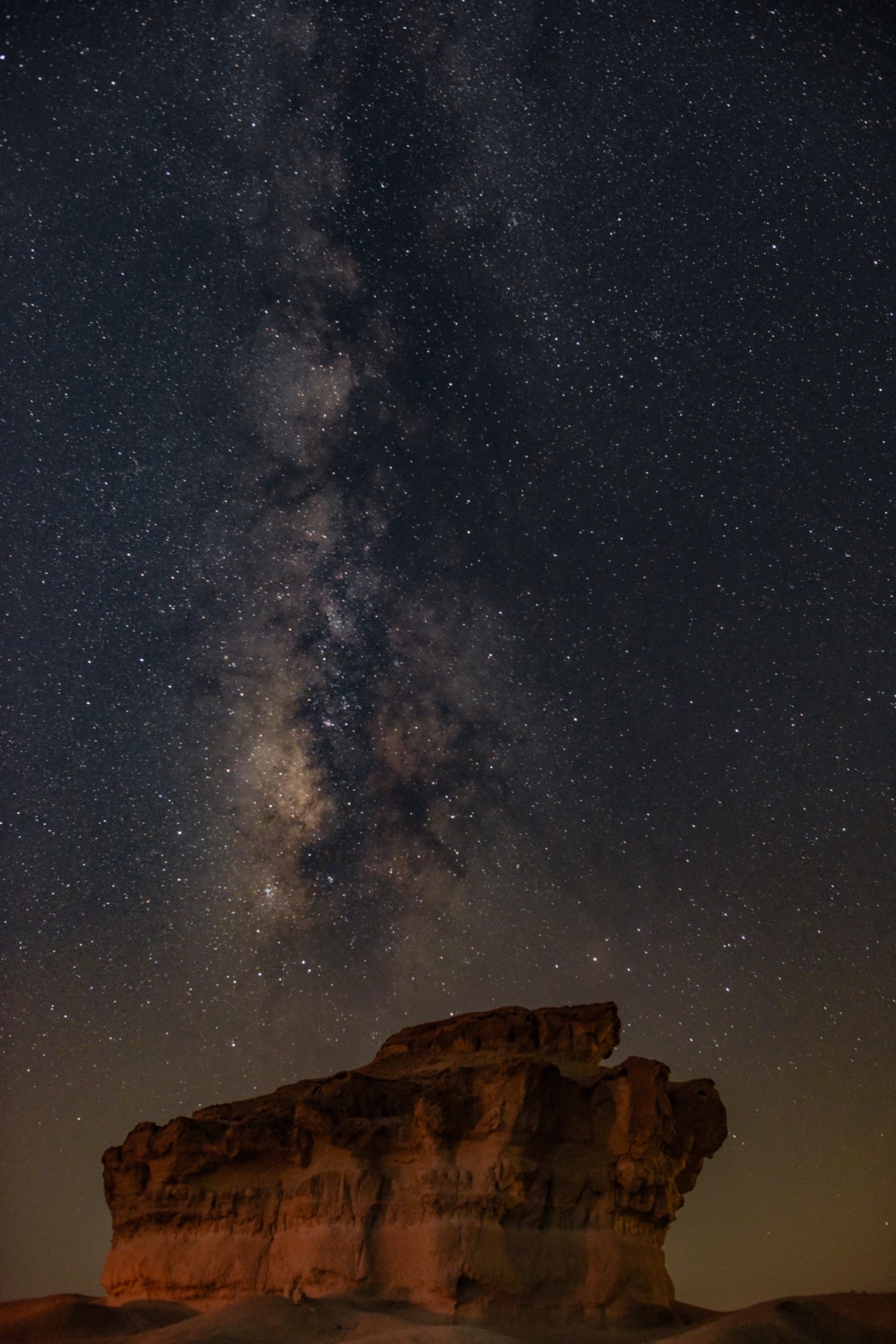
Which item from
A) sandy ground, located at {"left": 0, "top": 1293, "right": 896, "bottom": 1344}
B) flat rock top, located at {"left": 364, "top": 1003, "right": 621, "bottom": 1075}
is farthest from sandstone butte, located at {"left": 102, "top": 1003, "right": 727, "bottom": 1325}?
sandy ground, located at {"left": 0, "top": 1293, "right": 896, "bottom": 1344}

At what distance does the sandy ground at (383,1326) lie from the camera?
1794cm

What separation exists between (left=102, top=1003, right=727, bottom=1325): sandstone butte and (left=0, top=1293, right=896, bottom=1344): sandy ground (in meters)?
0.70

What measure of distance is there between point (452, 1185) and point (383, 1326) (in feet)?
10.9

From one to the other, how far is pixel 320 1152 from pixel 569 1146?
5.91 metres

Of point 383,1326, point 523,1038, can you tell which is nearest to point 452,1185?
point 383,1326

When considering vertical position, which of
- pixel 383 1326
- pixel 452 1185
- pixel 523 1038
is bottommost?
pixel 383 1326

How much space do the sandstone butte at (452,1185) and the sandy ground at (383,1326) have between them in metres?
0.70

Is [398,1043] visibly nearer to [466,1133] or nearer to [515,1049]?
[515,1049]

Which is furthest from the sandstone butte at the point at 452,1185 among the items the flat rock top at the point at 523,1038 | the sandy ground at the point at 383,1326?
the sandy ground at the point at 383,1326

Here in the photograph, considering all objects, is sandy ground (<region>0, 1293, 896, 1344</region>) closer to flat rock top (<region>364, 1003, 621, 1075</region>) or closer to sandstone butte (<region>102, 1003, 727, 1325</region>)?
sandstone butte (<region>102, 1003, 727, 1325</region>)

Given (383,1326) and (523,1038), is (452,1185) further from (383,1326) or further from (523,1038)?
(523,1038)

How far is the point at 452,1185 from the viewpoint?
69.8ft

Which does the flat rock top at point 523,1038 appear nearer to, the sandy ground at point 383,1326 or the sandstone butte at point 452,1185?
the sandstone butte at point 452,1185

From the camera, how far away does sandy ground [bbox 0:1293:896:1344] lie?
58.9ft
